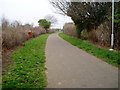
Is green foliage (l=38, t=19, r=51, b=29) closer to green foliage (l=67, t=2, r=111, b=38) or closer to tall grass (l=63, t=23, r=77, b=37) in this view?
tall grass (l=63, t=23, r=77, b=37)

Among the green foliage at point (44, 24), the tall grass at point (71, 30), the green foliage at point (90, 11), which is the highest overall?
the green foliage at point (44, 24)

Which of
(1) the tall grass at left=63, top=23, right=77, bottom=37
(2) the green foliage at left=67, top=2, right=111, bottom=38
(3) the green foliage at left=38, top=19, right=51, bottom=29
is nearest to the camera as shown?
(2) the green foliage at left=67, top=2, right=111, bottom=38

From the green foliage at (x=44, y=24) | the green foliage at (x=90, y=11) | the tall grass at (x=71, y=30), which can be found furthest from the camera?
the green foliage at (x=44, y=24)

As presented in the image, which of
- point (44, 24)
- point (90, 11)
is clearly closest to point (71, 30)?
point (90, 11)

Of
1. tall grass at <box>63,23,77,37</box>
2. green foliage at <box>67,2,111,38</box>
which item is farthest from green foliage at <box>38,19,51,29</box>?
green foliage at <box>67,2,111,38</box>

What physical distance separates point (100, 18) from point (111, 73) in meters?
8.44

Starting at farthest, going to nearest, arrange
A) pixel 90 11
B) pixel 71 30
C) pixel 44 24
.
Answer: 1. pixel 44 24
2. pixel 71 30
3. pixel 90 11

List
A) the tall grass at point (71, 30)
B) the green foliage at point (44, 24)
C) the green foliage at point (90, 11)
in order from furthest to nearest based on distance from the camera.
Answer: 1. the green foliage at point (44, 24)
2. the tall grass at point (71, 30)
3. the green foliage at point (90, 11)

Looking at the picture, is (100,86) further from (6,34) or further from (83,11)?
(83,11)

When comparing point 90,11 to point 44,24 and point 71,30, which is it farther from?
point 44,24

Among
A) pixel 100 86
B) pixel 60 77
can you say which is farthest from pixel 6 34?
pixel 100 86

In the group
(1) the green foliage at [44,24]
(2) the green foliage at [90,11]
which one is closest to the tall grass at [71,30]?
(2) the green foliage at [90,11]

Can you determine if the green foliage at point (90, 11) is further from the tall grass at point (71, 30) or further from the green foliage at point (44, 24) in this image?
the green foliage at point (44, 24)

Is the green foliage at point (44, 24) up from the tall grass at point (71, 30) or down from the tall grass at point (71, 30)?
up
